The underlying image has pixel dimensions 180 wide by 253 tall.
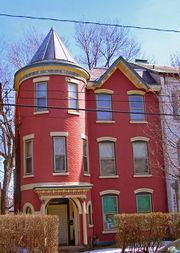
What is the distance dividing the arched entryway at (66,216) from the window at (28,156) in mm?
2099

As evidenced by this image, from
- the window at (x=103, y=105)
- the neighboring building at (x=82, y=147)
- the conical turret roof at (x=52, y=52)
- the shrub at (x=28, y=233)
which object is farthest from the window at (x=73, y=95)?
the shrub at (x=28, y=233)

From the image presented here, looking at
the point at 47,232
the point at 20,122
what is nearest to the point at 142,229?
the point at 47,232

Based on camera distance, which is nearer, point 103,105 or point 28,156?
Result: point 28,156

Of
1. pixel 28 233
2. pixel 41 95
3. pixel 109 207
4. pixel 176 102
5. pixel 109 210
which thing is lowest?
pixel 28 233

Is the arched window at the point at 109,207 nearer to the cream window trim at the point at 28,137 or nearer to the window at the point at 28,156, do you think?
the window at the point at 28,156

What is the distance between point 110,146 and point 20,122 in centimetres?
562

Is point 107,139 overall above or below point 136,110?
below

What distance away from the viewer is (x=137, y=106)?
881 inches

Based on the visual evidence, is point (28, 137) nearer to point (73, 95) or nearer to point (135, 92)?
point (73, 95)

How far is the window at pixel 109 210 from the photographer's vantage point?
65.6ft

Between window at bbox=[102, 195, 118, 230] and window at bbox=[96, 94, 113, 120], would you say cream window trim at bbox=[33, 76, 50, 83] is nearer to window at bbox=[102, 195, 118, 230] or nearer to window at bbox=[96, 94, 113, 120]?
window at bbox=[96, 94, 113, 120]

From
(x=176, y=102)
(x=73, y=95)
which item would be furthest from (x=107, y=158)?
(x=176, y=102)

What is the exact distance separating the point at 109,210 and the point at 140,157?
152 inches

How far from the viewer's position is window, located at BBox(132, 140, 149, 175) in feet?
70.4
